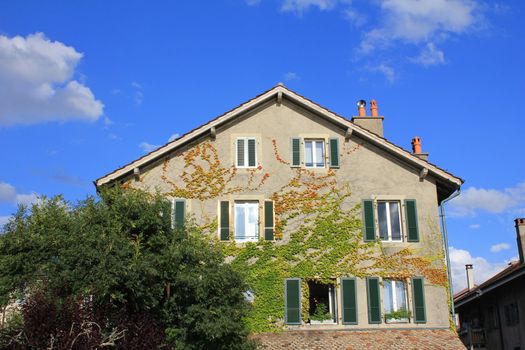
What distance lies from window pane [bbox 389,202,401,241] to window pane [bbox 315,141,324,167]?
3.39 metres

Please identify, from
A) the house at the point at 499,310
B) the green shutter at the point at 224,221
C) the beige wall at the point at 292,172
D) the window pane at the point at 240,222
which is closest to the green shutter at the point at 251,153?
the beige wall at the point at 292,172

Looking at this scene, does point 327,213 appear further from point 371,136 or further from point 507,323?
point 507,323

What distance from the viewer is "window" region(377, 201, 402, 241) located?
2578 centimetres

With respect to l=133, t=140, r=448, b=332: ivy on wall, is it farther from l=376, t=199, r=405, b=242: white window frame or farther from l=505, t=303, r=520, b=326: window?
l=505, t=303, r=520, b=326: window

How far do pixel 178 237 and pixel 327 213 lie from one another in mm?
7328

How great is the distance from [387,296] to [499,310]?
468 inches

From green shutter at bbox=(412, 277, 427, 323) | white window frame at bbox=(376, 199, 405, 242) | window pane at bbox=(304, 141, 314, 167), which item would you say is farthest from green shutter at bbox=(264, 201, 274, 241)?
green shutter at bbox=(412, 277, 427, 323)

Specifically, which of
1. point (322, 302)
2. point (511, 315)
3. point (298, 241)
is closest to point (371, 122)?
point (298, 241)

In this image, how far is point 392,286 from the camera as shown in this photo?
25.1 metres

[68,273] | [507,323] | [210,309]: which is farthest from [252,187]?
[507,323]

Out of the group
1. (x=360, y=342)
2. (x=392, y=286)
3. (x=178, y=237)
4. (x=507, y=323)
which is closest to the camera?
(x=178, y=237)

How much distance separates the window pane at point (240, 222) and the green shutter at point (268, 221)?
0.90 meters

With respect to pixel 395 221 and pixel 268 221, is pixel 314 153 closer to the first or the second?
pixel 268 221

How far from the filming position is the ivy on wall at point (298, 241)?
2469cm
